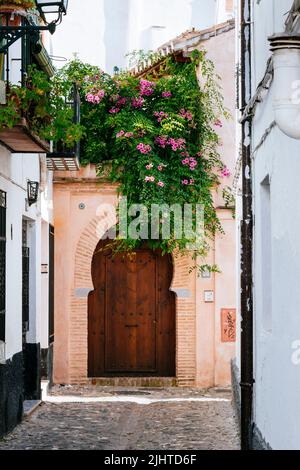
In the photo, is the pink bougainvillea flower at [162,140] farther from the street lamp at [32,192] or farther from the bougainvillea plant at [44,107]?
the bougainvillea plant at [44,107]

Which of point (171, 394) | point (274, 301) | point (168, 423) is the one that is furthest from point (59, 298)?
point (274, 301)

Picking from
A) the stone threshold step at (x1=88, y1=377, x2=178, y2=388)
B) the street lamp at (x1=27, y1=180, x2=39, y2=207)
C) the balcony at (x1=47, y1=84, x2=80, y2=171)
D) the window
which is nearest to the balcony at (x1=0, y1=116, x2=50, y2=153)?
the window

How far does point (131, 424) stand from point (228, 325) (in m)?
5.13

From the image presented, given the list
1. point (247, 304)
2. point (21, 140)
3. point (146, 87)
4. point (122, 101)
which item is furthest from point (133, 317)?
point (247, 304)

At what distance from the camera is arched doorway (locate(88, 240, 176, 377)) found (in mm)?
17875

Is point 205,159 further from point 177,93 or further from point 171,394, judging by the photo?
point 171,394

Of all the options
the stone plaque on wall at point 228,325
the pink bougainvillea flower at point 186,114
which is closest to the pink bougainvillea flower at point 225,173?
the pink bougainvillea flower at point 186,114

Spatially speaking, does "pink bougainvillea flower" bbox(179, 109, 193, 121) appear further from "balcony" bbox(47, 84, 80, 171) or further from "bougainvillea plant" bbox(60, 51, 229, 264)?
"balcony" bbox(47, 84, 80, 171)

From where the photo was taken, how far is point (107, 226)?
57.3 feet

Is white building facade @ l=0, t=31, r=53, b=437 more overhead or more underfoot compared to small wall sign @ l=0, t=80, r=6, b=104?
more underfoot

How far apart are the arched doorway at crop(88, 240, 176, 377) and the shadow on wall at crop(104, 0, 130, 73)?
6.71m

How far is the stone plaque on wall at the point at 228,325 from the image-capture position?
1722cm

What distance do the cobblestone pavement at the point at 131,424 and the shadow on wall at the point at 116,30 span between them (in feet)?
31.2

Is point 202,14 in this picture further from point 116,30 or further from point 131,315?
point 131,315
